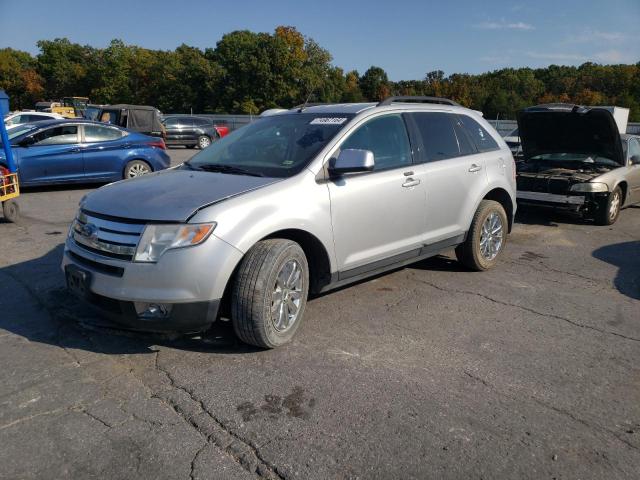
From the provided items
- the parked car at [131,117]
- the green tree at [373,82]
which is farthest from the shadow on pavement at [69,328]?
the green tree at [373,82]

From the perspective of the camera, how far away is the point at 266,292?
346 centimetres

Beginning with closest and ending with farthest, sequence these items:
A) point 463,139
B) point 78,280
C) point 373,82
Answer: point 78,280 < point 463,139 < point 373,82

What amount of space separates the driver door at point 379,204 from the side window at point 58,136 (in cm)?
813

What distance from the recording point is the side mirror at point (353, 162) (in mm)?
3902

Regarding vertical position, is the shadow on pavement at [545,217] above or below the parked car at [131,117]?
below

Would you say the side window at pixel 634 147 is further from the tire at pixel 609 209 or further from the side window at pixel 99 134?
the side window at pixel 99 134

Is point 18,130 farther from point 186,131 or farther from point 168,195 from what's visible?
point 186,131

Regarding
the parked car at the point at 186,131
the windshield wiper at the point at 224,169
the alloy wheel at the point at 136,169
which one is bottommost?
the alloy wheel at the point at 136,169

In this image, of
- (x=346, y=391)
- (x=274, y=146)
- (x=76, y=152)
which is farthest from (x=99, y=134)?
(x=346, y=391)

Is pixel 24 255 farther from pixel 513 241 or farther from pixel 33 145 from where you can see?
pixel 513 241

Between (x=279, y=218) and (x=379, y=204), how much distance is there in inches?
42.5

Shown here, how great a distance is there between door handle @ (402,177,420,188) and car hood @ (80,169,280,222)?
52.9 inches

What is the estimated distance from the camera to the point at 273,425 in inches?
110

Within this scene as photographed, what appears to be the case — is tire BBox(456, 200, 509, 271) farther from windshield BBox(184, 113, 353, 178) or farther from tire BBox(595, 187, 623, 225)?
tire BBox(595, 187, 623, 225)
